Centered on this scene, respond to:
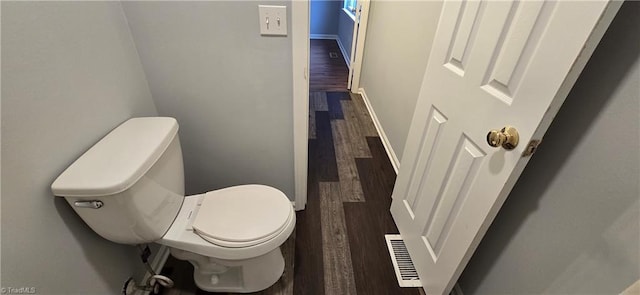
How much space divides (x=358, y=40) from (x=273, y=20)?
2.14m

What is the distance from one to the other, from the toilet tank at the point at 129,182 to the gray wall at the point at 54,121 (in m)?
0.06

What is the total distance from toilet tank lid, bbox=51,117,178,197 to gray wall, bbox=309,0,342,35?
473cm

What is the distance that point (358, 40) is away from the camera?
2.93 m

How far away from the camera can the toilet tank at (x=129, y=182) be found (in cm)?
73

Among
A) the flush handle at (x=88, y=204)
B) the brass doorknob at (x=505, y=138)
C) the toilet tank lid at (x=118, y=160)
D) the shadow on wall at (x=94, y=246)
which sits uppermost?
the brass doorknob at (x=505, y=138)

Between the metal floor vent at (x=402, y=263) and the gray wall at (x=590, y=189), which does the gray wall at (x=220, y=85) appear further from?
the gray wall at (x=590, y=189)

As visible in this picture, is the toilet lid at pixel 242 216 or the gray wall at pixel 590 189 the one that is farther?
the toilet lid at pixel 242 216

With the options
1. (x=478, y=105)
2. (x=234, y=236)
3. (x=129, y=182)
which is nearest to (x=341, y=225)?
(x=234, y=236)

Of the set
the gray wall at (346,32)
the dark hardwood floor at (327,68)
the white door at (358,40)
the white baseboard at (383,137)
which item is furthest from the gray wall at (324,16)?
the white baseboard at (383,137)

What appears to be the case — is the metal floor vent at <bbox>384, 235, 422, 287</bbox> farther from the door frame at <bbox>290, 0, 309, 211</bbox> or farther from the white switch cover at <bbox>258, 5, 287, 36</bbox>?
the white switch cover at <bbox>258, 5, 287, 36</bbox>

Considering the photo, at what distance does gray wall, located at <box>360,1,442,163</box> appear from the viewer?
1657mm

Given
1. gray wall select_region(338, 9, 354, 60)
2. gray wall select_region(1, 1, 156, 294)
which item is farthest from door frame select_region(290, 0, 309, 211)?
gray wall select_region(338, 9, 354, 60)

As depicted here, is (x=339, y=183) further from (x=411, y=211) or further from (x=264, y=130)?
(x=264, y=130)

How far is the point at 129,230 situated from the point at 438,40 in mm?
1329
